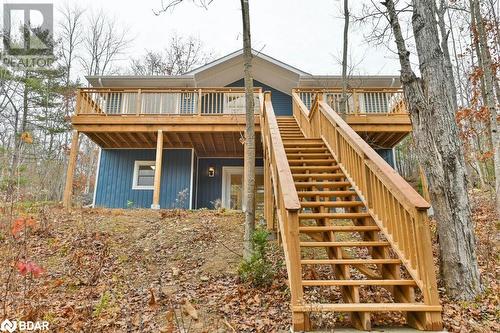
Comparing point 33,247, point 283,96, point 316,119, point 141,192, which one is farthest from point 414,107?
point 141,192

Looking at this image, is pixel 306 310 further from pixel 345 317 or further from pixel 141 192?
→ pixel 141 192

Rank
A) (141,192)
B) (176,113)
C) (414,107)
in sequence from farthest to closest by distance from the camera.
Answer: (141,192), (176,113), (414,107)

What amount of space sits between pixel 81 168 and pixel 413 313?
80.3 feet

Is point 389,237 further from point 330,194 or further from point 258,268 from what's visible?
point 258,268

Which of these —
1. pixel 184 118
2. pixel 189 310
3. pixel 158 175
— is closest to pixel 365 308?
pixel 189 310

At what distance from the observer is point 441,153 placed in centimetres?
387

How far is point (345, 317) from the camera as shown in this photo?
3.19 metres

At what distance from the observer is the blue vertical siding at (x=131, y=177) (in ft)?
36.7

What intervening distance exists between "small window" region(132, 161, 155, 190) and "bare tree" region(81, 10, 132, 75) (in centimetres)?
1246

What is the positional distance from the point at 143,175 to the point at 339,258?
30.8 ft

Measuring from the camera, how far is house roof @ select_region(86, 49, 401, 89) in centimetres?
1123

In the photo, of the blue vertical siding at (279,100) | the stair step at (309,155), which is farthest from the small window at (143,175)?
the stair step at (309,155)

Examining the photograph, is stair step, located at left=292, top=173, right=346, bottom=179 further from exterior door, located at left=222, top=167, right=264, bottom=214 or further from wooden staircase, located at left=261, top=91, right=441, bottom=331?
exterior door, located at left=222, top=167, right=264, bottom=214

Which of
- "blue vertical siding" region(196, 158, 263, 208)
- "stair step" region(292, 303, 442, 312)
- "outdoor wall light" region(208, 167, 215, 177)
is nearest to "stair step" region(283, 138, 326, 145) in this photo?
"stair step" region(292, 303, 442, 312)
